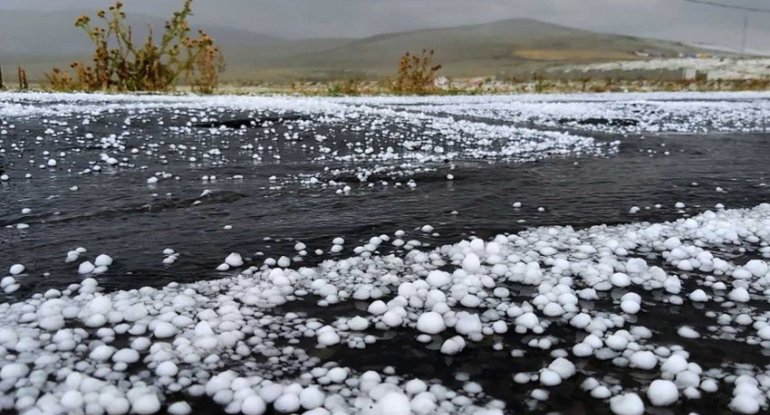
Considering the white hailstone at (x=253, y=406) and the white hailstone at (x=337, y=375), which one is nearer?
the white hailstone at (x=253, y=406)

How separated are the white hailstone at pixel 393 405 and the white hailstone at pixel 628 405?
75 centimetres

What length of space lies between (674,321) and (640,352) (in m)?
0.54

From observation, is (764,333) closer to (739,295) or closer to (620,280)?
(739,295)

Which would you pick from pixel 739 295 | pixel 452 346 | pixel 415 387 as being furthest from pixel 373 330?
pixel 739 295

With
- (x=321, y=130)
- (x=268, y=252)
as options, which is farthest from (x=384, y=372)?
(x=321, y=130)

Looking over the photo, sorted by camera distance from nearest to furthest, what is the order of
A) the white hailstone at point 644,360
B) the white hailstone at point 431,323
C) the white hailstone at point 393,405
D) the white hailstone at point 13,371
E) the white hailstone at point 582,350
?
the white hailstone at point 393,405 → the white hailstone at point 13,371 → the white hailstone at point 644,360 → the white hailstone at point 582,350 → the white hailstone at point 431,323

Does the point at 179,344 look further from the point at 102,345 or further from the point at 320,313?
the point at 320,313

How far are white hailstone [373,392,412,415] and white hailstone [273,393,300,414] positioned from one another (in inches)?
11.5

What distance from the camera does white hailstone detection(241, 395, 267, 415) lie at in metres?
2.08

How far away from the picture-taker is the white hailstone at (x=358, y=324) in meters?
2.77

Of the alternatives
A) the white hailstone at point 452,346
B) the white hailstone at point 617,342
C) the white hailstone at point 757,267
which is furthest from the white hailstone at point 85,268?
the white hailstone at point 757,267

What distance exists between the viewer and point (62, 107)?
9867 mm

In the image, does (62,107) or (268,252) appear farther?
(62,107)

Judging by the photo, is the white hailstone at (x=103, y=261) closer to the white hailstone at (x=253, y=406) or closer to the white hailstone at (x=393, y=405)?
the white hailstone at (x=253, y=406)
